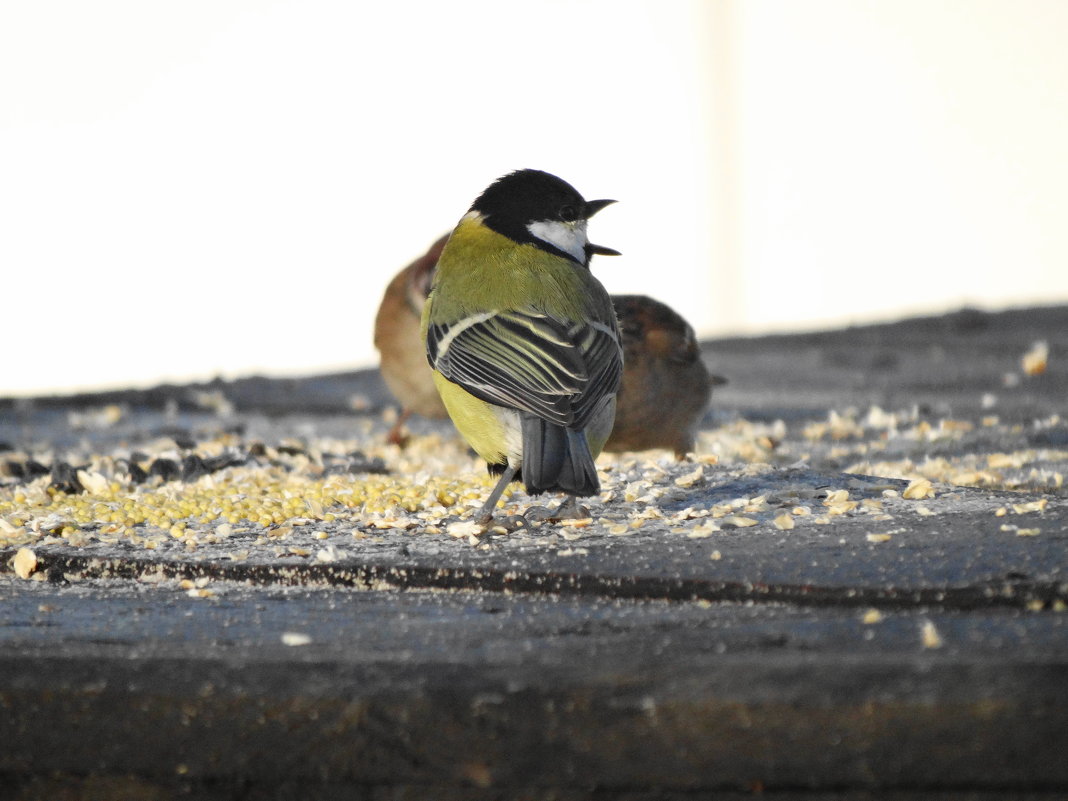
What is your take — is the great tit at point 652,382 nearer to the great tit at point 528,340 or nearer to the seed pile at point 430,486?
the seed pile at point 430,486

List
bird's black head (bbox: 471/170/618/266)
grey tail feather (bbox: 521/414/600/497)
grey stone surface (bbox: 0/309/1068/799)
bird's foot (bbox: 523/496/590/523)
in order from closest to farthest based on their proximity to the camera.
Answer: grey stone surface (bbox: 0/309/1068/799), grey tail feather (bbox: 521/414/600/497), bird's foot (bbox: 523/496/590/523), bird's black head (bbox: 471/170/618/266)

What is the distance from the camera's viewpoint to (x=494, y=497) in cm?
292

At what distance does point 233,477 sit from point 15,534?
3.17 feet

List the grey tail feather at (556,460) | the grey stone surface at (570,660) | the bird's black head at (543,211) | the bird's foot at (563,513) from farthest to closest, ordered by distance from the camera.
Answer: the bird's black head at (543,211), the bird's foot at (563,513), the grey tail feather at (556,460), the grey stone surface at (570,660)

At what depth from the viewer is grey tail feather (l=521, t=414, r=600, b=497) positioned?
2.67 meters

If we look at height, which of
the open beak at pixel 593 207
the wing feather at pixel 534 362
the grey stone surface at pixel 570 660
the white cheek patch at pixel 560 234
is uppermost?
the open beak at pixel 593 207

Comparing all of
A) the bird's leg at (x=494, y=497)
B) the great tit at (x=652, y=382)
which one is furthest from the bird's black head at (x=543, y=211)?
the bird's leg at (x=494, y=497)

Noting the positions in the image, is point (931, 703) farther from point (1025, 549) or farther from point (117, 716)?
point (117, 716)

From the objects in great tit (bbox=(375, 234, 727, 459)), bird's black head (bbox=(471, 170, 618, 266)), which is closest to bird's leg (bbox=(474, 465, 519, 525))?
bird's black head (bbox=(471, 170, 618, 266))

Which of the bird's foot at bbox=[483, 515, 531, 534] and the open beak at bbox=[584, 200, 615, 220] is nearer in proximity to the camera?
the bird's foot at bbox=[483, 515, 531, 534]

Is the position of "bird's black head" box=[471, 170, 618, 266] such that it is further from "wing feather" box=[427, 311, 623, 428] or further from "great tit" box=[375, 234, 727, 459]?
"great tit" box=[375, 234, 727, 459]

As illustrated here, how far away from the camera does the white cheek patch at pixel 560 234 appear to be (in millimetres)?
3455

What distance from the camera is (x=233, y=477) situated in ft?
12.7

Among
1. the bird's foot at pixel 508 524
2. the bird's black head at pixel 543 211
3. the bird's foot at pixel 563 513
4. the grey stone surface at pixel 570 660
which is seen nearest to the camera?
the grey stone surface at pixel 570 660
